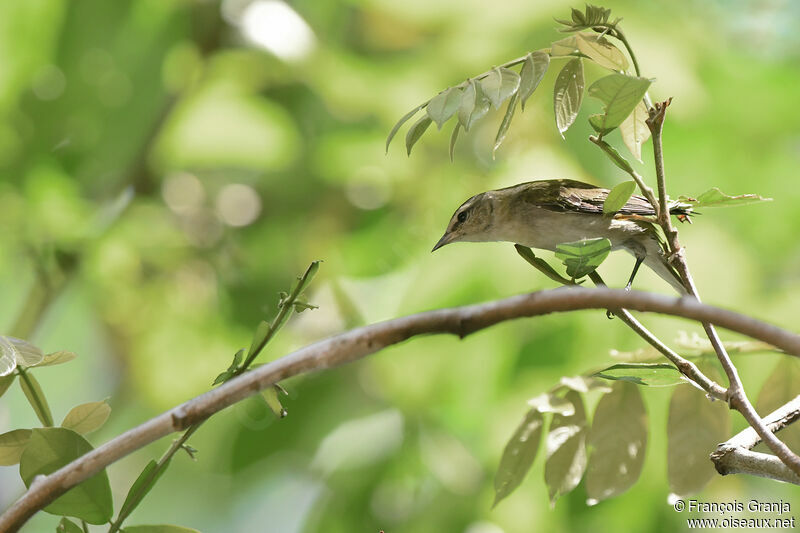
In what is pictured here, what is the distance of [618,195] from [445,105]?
0.09 metres

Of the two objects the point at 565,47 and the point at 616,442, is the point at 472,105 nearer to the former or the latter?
the point at 565,47

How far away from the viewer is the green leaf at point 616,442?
0.41 metres

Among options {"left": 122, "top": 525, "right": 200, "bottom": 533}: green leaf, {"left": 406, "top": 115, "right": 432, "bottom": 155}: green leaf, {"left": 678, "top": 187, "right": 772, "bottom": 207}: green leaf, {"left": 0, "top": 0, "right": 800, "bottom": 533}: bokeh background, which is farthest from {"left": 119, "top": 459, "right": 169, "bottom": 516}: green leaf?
{"left": 0, "top": 0, "right": 800, "bottom": 533}: bokeh background

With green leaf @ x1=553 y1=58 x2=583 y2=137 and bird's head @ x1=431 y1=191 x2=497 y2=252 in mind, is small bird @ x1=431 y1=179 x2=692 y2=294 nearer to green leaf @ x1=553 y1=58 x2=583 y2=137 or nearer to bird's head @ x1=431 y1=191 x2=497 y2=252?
bird's head @ x1=431 y1=191 x2=497 y2=252

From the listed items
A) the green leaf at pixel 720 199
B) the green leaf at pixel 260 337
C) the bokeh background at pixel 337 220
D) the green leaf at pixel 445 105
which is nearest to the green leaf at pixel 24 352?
the green leaf at pixel 260 337

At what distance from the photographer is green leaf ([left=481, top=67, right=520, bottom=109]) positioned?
315 mm

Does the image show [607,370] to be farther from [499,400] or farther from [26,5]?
[26,5]

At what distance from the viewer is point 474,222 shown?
0.68m

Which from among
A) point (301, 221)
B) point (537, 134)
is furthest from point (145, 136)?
point (537, 134)

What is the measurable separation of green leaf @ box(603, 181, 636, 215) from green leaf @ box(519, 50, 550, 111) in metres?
0.06

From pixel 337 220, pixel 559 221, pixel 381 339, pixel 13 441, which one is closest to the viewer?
pixel 381 339

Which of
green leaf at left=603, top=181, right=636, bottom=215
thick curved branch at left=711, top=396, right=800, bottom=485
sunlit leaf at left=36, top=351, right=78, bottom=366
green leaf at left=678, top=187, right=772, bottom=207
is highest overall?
green leaf at left=678, top=187, right=772, bottom=207

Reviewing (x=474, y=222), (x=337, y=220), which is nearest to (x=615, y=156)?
(x=474, y=222)

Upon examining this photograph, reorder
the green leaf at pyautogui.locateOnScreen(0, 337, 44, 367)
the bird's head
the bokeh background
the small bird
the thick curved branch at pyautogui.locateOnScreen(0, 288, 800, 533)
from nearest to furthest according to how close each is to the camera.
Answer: the thick curved branch at pyautogui.locateOnScreen(0, 288, 800, 533), the green leaf at pyautogui.locateOnScreen(0, 337, 44, 367), the small bird, the bird's head, the bokeh background
